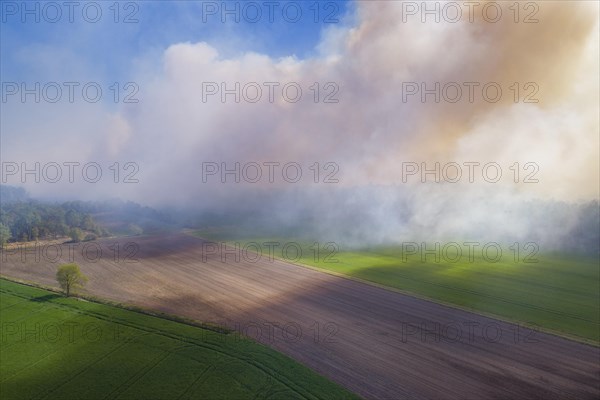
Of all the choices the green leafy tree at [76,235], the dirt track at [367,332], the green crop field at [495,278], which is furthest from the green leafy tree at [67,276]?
the green leafy tree at [76,235]

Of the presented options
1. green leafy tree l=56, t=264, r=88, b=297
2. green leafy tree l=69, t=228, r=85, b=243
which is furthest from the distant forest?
green leafy tree l=56, t=264, r=88, b=297

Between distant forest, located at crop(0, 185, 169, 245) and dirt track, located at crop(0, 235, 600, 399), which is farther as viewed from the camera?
distant forest, located at crop(0, 185, 169, 245)

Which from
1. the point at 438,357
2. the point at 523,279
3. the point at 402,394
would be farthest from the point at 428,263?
the point at 402,394

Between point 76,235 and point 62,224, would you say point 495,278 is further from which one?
point 62,224

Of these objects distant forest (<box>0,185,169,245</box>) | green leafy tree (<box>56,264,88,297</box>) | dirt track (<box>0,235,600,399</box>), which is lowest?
dirt track (<box>0,235,600,399</box>)

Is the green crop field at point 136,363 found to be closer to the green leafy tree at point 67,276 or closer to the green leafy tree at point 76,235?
the green leafy tree at point 67,276

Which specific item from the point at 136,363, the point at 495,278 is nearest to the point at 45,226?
the point at 136,363

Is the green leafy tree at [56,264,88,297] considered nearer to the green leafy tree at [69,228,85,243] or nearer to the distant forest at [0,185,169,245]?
the distant forest at [0,185,169,245]
